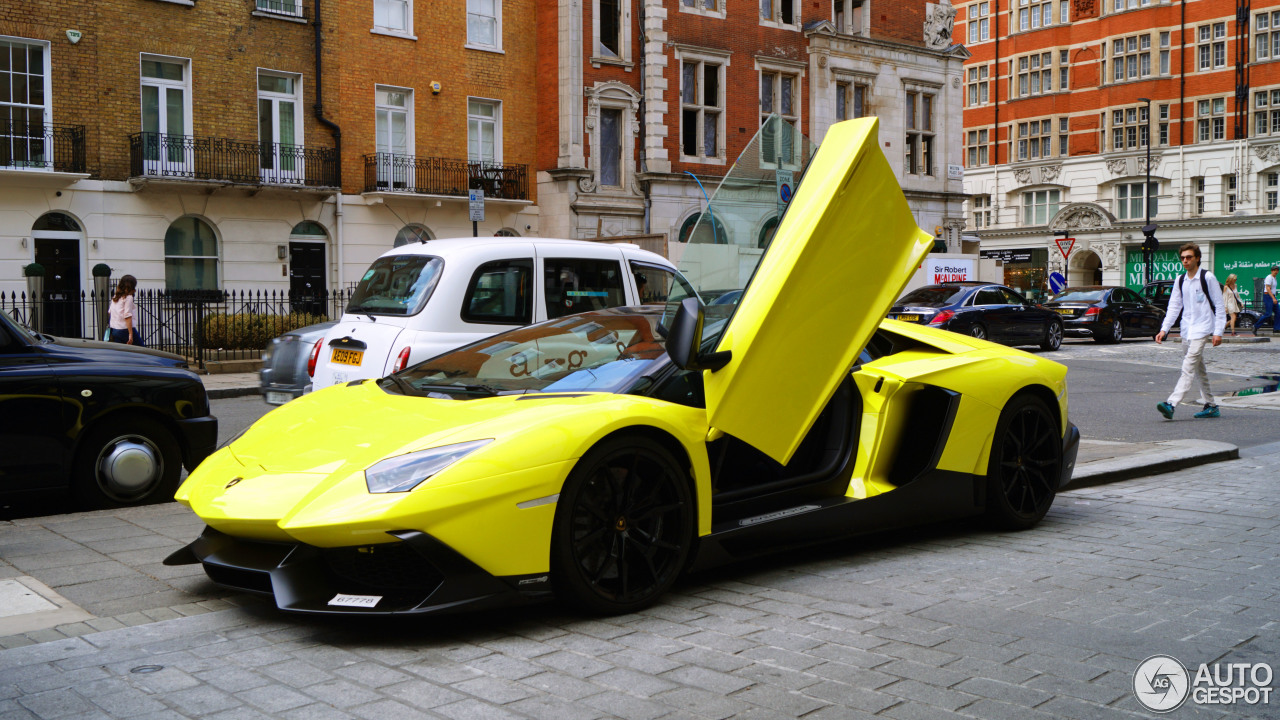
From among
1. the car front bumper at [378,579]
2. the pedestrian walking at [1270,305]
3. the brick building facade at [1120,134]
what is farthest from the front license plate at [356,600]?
the brick building facade at [1120,134]

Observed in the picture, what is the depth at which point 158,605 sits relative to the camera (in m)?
4.60

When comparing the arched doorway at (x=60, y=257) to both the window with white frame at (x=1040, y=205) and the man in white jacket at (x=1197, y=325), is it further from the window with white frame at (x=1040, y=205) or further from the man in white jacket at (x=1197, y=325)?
the window with white frame at (x=1040, y=205)

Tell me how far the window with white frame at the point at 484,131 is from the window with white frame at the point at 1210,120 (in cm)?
4107

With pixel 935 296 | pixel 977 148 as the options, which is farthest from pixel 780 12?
pixel 977 148

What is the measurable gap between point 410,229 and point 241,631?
82.2 feet

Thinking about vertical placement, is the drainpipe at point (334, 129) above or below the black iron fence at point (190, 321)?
above

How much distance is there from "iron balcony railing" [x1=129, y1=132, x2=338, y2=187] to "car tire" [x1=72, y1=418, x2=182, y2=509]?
735 inches

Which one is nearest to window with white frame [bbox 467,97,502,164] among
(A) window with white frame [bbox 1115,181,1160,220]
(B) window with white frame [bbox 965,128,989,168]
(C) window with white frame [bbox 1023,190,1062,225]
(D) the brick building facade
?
(D) the brick building facade

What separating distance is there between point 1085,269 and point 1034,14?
14.8 metres

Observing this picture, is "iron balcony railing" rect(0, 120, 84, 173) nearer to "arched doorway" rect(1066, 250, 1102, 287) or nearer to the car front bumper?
the car front bumper

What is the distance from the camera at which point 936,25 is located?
41188 mm

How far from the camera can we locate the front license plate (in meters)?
3.95

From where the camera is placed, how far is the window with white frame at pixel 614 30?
31.7 metres

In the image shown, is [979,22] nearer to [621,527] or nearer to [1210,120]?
[1210,120]
